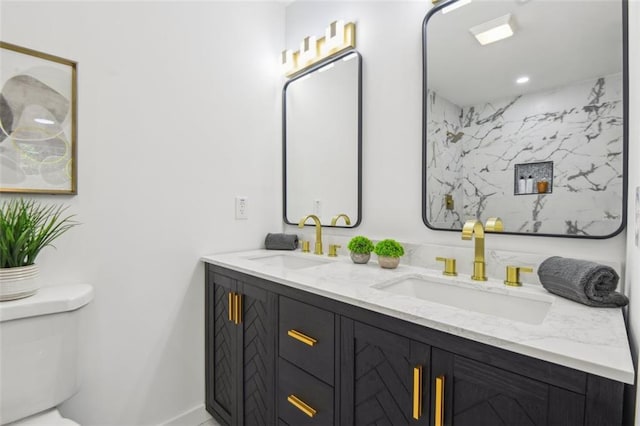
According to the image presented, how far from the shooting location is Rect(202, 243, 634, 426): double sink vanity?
24.6 inches

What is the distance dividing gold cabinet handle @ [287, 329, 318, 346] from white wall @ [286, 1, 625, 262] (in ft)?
2.23

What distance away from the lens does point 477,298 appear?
3.65 feet

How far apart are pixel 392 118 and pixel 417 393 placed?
1.19 m

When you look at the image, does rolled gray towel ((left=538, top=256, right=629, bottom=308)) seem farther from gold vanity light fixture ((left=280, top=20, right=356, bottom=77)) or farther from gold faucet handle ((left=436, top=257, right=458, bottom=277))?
gold vanity light fixture ((left=280, top=20, right=356, bottom=77))

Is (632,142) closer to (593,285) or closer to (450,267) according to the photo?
(593,285)

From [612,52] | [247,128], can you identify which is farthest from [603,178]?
[247,128]

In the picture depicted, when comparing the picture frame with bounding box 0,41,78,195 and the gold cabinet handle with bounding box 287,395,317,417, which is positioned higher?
the picture frame with bounding box 0,41,78,195

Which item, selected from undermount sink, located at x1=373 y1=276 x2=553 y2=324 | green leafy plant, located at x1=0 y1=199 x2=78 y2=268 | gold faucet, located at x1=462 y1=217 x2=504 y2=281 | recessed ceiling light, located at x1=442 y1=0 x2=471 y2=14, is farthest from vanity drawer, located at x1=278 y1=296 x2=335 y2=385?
recessed ceiling light, located at x1=442 y1=0 x2=471 y2=14

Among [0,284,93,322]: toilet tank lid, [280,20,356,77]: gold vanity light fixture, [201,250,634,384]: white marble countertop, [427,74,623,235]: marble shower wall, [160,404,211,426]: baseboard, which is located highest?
[280,20,356,77]: gold vanity light fixture

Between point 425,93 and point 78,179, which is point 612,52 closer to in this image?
point 425,93

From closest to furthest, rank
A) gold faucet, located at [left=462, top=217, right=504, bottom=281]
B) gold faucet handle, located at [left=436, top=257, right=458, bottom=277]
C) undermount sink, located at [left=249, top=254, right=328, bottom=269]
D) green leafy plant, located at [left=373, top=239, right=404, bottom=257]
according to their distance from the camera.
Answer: gold faucet, located at [left=462, top=217, right=504, bottom=281] → gold faucet handle, located at [left=436, top=257, right=458, bottom=277] → green leafy plant, located at [left=373, top=239, right=404, bottom=257] → undermount sink, located at [left=249, top=254, right=328, bottom=269]

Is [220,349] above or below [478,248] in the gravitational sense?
below

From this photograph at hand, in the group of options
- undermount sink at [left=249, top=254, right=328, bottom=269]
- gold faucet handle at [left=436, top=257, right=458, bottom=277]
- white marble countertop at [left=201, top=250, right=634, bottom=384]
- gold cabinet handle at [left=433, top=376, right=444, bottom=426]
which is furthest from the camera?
undermount sink at [left=249, top=254, right=328, bottom=269]

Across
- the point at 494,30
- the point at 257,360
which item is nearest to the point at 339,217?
the point at 257,360
